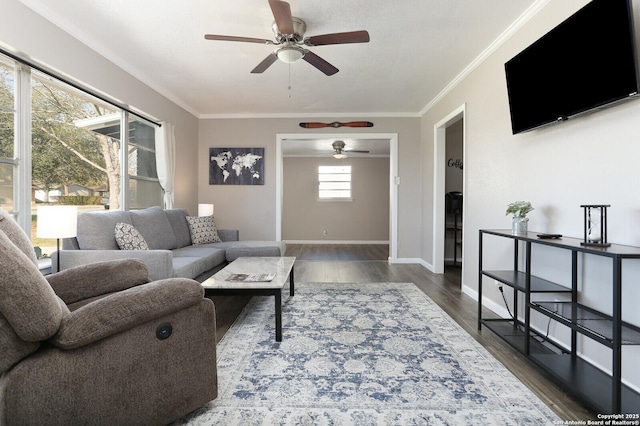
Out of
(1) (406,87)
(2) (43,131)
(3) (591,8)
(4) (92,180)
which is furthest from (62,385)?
(1) (406,87)

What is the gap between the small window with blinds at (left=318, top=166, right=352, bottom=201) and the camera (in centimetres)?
803

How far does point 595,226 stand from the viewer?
5.69ft

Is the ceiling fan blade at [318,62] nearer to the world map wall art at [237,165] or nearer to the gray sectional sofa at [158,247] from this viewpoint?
the gray sectional sofa at [158,247]

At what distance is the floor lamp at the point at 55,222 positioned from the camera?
2.07m

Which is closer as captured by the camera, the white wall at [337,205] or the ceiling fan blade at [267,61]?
the ceiling fan blade at [267,61]

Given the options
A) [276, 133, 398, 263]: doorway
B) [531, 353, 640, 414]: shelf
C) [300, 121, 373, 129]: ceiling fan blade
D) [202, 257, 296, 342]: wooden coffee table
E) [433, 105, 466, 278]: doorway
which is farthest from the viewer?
[276, 133, 398, 263]: doorway

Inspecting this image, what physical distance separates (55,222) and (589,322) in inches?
131

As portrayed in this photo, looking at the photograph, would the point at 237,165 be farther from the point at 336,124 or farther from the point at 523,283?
the point at 523,283

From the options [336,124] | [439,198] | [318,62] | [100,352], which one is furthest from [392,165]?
[100,352]

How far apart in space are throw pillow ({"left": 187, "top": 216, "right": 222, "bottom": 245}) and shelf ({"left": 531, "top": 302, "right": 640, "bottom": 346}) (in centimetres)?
361

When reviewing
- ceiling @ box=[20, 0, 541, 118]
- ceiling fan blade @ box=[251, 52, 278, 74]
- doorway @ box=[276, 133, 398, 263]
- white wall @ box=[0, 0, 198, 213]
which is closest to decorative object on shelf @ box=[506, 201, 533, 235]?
ceiling @ box=[20, 0, 541, 118]

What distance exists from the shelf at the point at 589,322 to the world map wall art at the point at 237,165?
4.24m

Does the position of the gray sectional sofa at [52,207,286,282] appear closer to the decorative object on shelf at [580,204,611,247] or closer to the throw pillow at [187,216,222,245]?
the throw pillow at [187,216,222,245]

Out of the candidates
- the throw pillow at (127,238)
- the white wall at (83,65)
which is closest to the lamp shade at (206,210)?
the white wall at (83,65)
